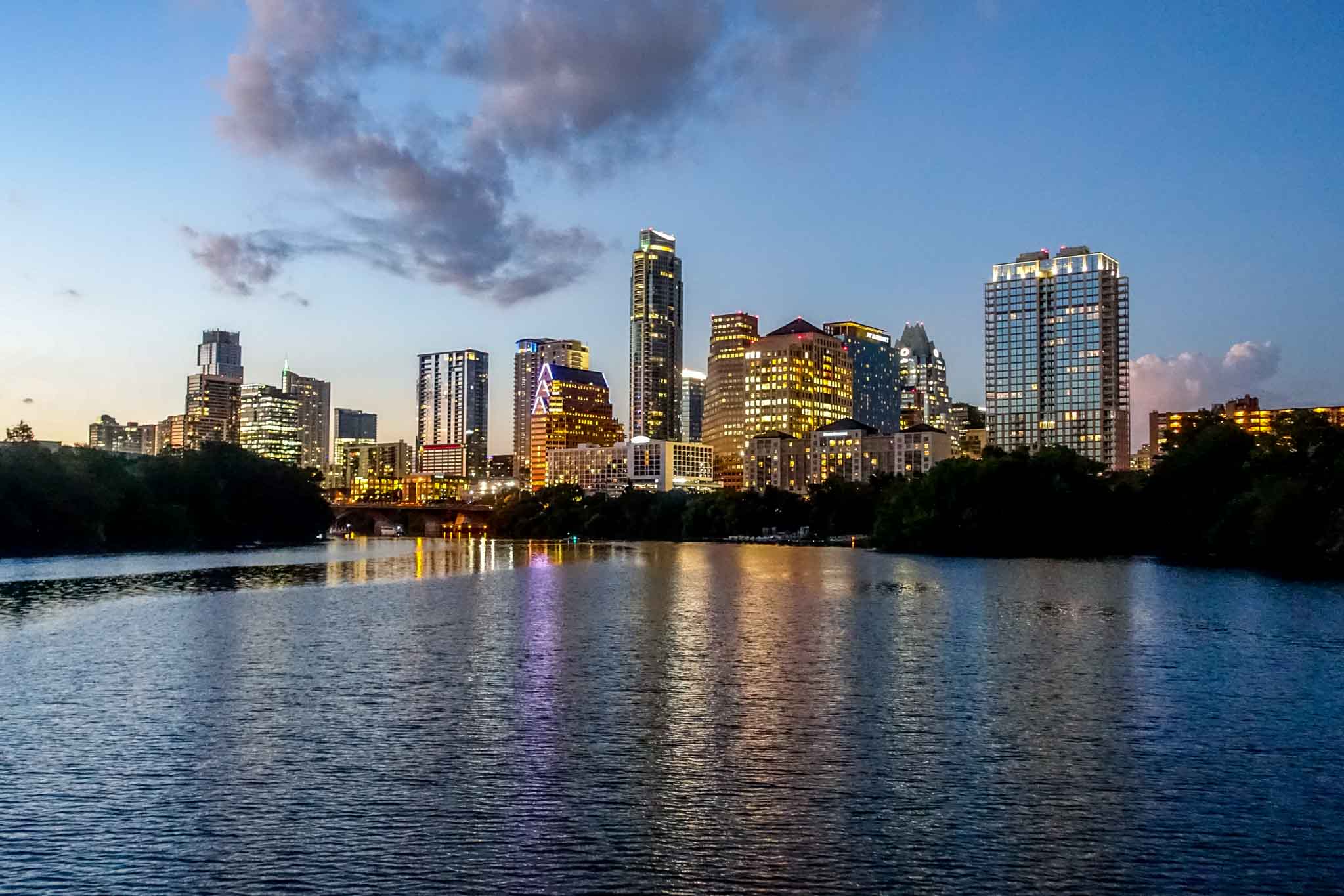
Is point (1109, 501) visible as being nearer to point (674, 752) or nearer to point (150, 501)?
point (674, 752)

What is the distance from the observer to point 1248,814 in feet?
76.1

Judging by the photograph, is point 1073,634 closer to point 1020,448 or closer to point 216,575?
point 216,575

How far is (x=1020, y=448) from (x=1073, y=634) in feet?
319

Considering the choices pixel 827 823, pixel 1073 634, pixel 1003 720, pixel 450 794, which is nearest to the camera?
pixel 827 823

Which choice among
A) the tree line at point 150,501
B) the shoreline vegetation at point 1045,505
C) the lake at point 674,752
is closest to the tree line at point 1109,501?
the shoreline vegetation at point 1045,505

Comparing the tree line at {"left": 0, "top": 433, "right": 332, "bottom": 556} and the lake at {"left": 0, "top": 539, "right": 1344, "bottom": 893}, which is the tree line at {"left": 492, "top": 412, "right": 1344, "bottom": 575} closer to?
the lake at {"left": 0, "top": 539, "right": 1344, "bottom": 893}

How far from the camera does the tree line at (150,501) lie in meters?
122

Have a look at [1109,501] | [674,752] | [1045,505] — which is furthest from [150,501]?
[674,752]

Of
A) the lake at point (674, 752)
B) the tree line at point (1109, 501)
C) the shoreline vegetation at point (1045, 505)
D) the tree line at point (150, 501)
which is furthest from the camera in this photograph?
the tree line at point (150, 501)

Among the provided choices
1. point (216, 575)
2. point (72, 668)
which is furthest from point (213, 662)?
point (216, 575)

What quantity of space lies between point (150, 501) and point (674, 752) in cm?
13479

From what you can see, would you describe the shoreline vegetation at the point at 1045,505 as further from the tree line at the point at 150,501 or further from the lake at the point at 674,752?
the lake at the point at 674,752

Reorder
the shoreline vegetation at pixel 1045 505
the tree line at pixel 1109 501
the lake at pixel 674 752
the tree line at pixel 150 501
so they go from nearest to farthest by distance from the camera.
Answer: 1. the lake at pixel 674 752
2. the shoreline vegetation at pixel 1045 505
3. the tree line at pixel 1109 501
4. the tree line at pixel 150 501

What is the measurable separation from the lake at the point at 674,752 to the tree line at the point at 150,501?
236 feet
